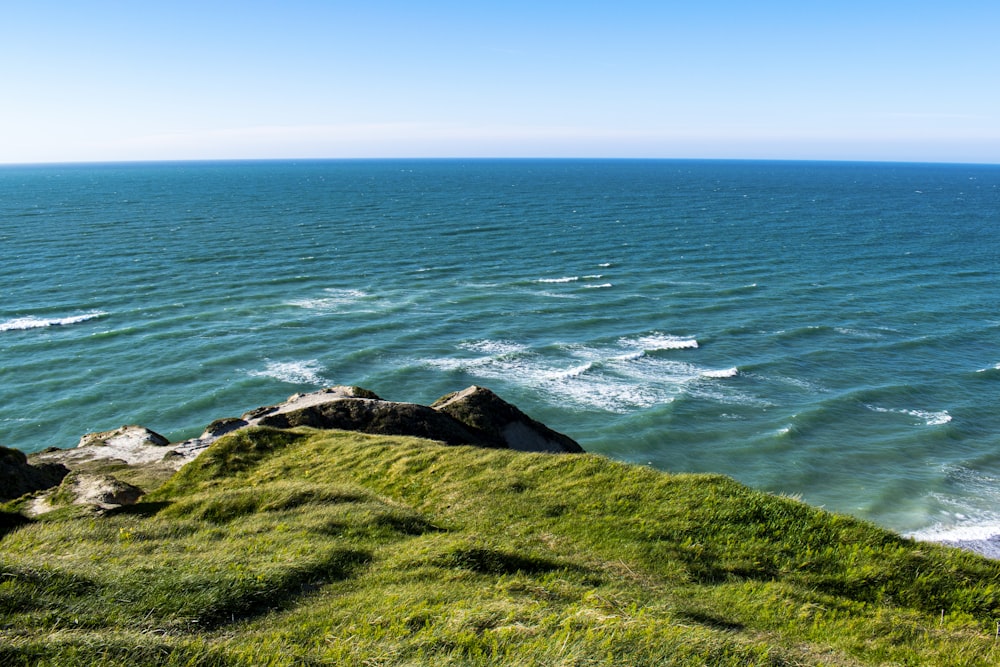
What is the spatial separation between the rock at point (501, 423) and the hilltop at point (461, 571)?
175 inches

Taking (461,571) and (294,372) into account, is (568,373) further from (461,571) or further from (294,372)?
(461,571)

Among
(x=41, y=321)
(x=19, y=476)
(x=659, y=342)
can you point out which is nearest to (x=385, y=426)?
(x=19, y=476)

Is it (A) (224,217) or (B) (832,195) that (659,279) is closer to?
(A) (224,217)

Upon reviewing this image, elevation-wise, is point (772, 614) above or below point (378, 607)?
below

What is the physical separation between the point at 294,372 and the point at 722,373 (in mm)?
31010

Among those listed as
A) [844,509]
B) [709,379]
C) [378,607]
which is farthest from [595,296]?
[378,607]

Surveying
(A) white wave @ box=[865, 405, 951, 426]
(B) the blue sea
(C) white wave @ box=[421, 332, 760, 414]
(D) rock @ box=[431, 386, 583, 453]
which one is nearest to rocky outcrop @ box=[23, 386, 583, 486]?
(D) rock @ box=[431, 386, 583, 453]

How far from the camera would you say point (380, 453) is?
21.4 m

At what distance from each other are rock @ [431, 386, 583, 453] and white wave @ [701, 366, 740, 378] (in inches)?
902

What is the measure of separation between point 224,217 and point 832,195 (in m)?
153

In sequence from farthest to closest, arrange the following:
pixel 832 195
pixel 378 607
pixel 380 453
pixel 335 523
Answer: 1. pixel 832 195
2. pixel 380 453
3. pixel 335 523
4. pixel 378 607

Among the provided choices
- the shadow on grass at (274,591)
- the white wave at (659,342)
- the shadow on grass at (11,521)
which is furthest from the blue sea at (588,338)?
the shadow on grass at (274,591)

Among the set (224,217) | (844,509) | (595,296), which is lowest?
(844,509)

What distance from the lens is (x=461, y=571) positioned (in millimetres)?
12367
